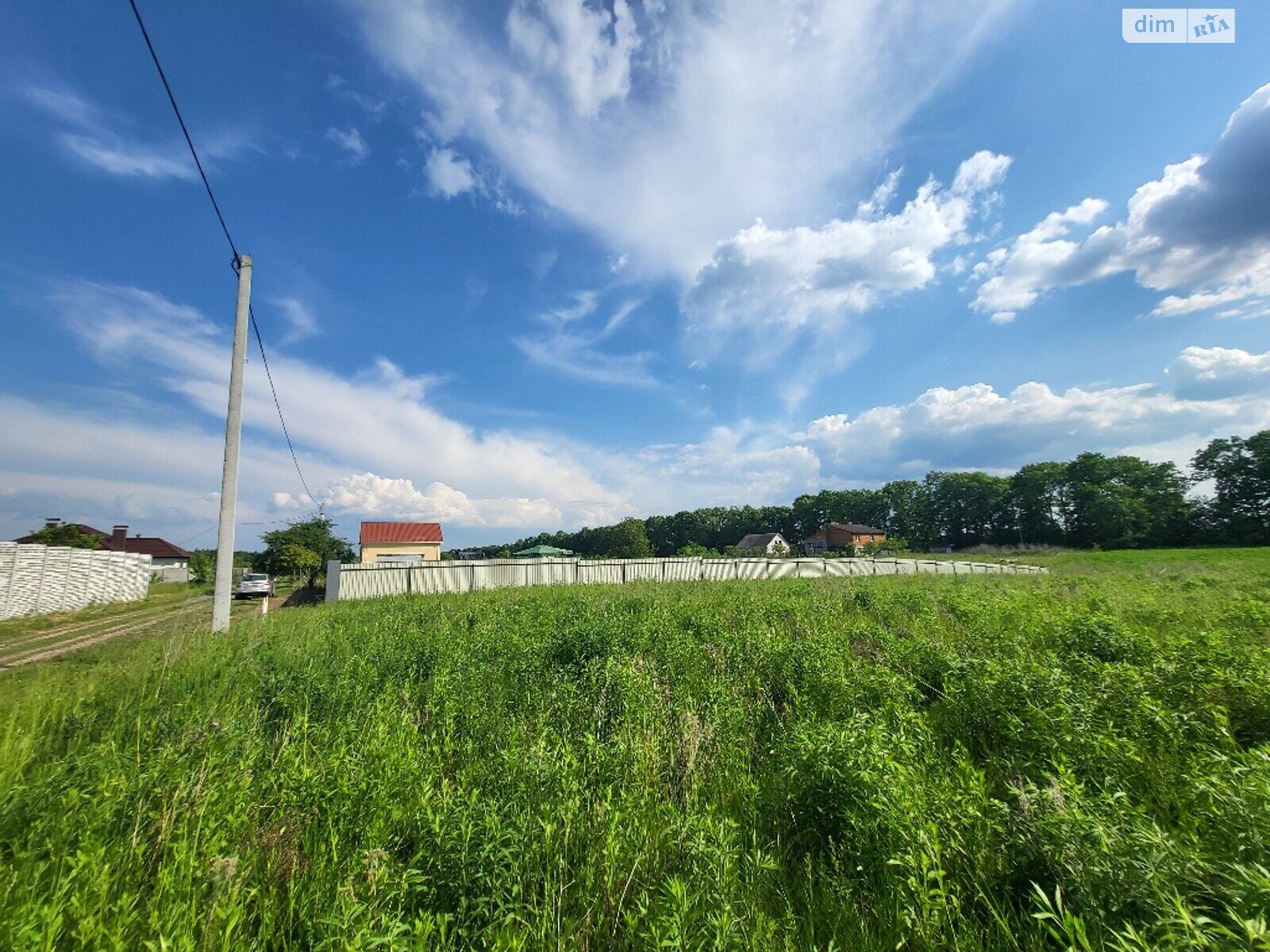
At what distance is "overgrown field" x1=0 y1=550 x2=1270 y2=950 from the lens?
217 cm

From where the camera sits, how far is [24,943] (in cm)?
179

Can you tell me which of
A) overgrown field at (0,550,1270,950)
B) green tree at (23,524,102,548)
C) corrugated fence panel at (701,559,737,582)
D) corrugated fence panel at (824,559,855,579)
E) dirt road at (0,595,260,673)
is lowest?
corrugated fence panel at (824,559,855,579)

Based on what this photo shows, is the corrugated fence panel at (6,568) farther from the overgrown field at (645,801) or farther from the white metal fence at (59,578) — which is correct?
the overgrown field at (645,801)

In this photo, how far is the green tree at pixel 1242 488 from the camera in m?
43.8

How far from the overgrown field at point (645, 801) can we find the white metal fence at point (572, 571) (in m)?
11.6

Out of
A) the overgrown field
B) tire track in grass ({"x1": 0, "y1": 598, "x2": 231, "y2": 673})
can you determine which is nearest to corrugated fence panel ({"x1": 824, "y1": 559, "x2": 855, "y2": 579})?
the overgrown field

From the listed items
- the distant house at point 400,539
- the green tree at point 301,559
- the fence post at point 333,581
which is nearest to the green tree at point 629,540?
the distant house at point 400,539

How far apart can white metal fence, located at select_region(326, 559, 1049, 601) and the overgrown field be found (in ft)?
37.9

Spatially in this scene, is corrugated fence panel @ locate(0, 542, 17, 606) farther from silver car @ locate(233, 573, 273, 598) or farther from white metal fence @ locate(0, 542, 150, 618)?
silver car @ locate(233, 573, 273, 598)

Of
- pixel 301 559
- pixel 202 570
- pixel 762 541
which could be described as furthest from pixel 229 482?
pixel 762 541

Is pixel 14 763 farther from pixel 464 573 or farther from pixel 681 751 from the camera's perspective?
pixel 464 573

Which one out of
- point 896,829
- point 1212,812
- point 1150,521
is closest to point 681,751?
point 896,829

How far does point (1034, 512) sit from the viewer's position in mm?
63156

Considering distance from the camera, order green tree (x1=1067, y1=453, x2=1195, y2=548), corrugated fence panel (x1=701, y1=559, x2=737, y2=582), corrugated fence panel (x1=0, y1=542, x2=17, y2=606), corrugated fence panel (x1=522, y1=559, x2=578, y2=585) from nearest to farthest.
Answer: corrugated fence panel (x1=0, y1=542, x2=17, y2=606)
corrugated fence panel (x1=522, y1=559, x2=578, y2=585)
corrugated fence panel (x1=701, y1=559, x2=737, y2=582)
green tree (x1=1067, y1=453, x2=1195, y2=548)
